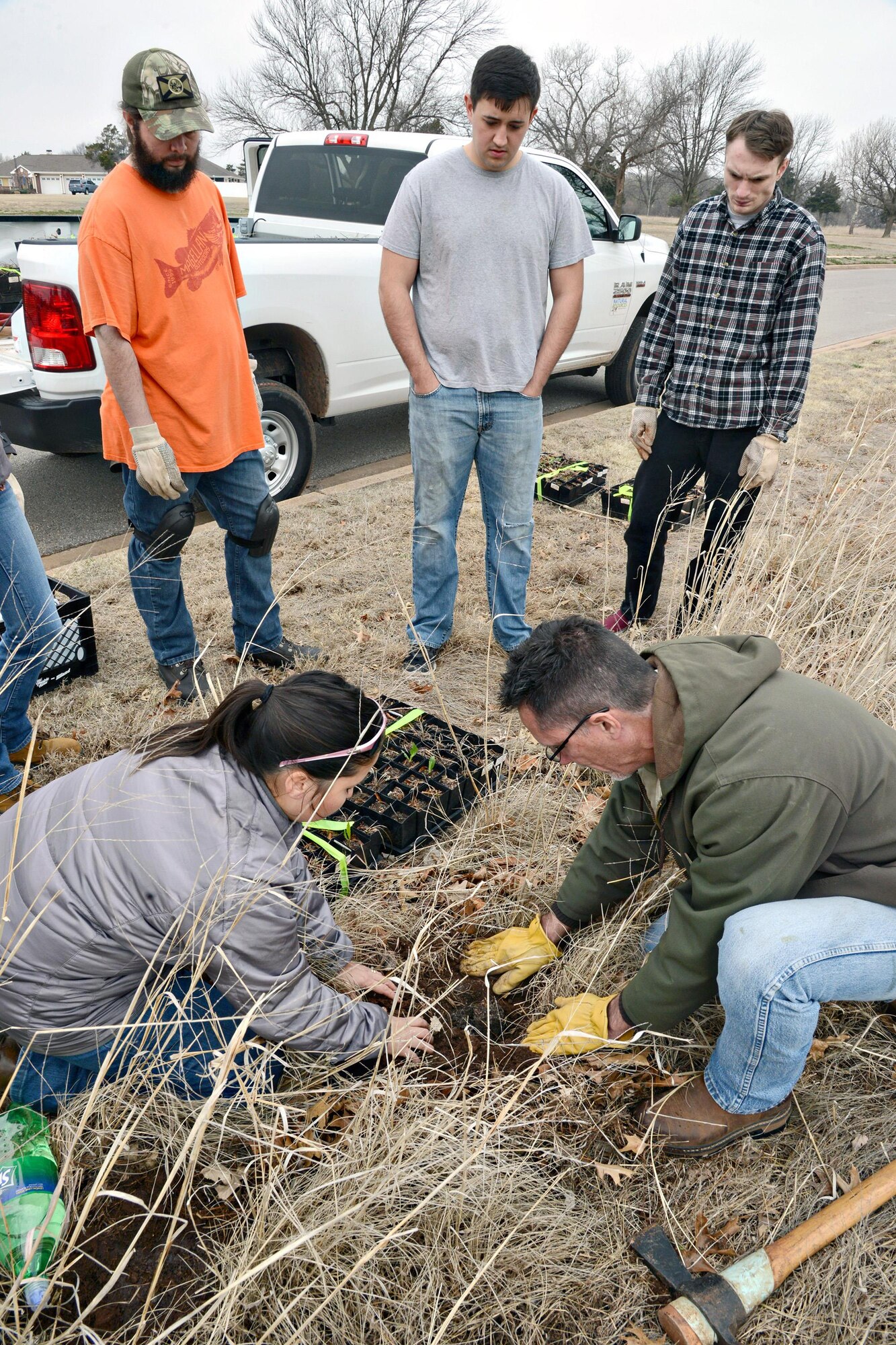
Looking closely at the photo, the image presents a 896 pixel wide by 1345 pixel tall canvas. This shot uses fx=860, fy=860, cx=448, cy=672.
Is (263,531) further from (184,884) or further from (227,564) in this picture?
(184,884)

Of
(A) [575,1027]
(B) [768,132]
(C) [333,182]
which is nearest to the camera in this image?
(A) [575,1027]

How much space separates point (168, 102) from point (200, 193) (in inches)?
13.6

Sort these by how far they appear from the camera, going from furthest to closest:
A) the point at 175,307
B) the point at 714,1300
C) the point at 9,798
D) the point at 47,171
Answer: the point at 47,171
the point at 175,307
the point at 9,798
the point at 714,1300

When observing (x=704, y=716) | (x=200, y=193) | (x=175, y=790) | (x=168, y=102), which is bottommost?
(x=175, y=790)

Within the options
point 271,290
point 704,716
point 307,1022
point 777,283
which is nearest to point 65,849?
point 307,1022

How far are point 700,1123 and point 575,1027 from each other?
1.08ft

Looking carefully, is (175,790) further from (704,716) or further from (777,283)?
(777,283)

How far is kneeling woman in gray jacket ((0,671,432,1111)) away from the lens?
64.7 inches

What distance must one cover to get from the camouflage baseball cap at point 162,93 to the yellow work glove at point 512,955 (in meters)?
2.60

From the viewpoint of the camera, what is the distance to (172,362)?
295 cm

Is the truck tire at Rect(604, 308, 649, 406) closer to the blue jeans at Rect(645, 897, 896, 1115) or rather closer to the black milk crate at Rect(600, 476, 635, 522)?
the black milk crate at Rect(600, 476, 635, 522)

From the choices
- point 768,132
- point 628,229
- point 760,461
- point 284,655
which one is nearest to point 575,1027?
point 284,655

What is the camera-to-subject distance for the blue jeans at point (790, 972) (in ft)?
5.51

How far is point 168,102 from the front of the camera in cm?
262
